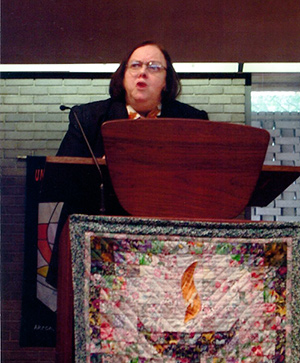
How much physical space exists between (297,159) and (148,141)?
2.49 metres

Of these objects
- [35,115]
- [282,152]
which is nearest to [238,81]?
[282,152]

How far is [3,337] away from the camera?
3.03m

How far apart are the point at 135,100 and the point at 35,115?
61.7 inches

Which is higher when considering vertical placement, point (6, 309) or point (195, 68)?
point (195, 68)

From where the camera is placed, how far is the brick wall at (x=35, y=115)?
3094 millimetres

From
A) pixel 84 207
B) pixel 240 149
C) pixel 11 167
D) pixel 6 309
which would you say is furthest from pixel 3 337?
pixel 240 149

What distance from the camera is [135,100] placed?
1800mm

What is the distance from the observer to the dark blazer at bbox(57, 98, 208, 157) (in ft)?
5.53

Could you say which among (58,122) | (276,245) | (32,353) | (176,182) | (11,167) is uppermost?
(58,122)

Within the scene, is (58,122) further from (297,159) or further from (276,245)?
(276,245)

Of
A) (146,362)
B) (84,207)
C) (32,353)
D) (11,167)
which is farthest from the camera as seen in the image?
(11,167)

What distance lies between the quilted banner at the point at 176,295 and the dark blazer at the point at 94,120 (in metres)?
0.68

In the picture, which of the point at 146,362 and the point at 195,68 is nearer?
the point at 146,362

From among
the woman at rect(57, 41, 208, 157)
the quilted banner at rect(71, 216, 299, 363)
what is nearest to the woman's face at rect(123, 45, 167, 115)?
the woman at rect(57, 41, 208, 157)
